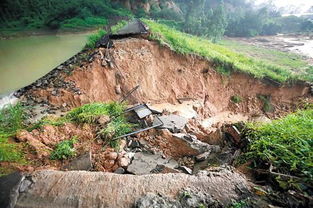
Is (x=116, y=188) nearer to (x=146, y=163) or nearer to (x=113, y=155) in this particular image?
(x=113, y=155)

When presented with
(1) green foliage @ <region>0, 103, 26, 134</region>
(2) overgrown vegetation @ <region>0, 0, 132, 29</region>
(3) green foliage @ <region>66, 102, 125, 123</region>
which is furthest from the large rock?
(2) overgrown vegetation @ <region>0, 0, 132, 29</region>

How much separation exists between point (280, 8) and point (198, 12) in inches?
1193

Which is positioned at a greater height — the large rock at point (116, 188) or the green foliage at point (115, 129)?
the large rock at point (116, 188)

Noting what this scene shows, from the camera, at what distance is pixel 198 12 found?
81.0 ft

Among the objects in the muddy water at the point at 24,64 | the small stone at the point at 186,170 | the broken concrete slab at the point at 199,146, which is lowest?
the muddy water at the point at 24,64

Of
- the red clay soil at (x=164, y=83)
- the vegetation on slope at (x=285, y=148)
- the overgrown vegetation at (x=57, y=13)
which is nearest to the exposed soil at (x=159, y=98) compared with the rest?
the red clay soil at (x=164, y=83)

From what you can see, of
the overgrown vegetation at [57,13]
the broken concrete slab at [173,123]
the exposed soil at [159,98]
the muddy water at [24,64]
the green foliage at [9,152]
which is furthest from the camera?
the overgrown vegetation at [57,13]

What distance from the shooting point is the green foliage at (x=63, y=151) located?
11.2ft

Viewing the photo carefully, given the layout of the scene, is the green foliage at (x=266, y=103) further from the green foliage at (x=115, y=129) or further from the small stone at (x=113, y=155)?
the small stone at (x=113, y=155)

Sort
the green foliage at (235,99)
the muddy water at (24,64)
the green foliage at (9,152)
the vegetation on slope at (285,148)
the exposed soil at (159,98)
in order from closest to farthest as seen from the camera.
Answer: the vegetation on slope at (285,148), the green foliage at (9,152), the exposed soil at (159,98), the muddy water at (24,64), the green foliage at (235,99)

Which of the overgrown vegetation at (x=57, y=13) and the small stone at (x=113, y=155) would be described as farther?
the overgrown vegetation at (x=57, y=13)

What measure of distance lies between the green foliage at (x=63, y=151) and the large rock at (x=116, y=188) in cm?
94

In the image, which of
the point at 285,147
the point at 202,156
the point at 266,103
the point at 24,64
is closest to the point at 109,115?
the point at 202,156

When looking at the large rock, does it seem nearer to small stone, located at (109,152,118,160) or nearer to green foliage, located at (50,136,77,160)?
green foliage, located at (50,136,77,160)
